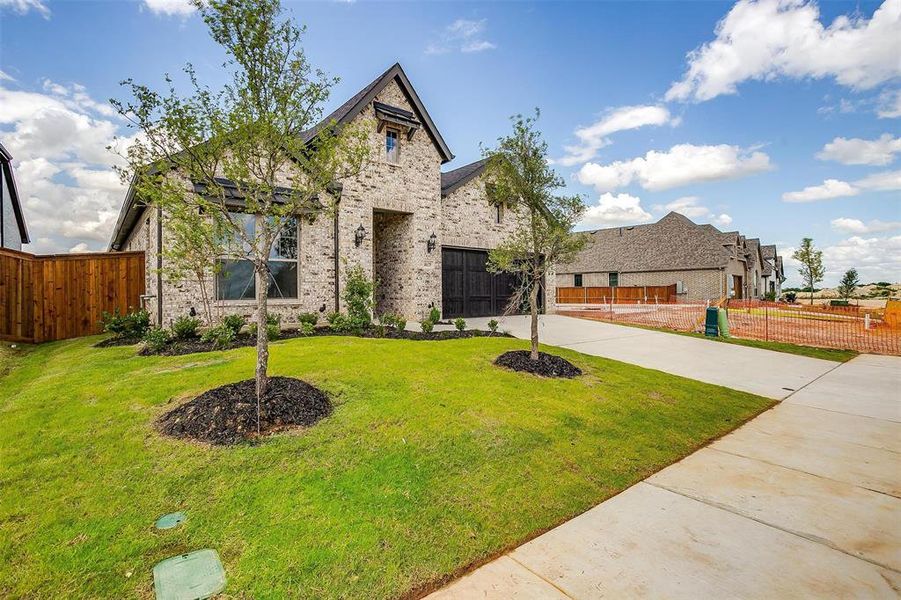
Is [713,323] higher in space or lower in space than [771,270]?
lower

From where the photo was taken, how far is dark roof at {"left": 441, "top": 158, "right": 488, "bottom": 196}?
50.7 feet

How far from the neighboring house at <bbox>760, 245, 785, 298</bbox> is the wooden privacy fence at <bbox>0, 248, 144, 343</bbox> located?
5741 cm

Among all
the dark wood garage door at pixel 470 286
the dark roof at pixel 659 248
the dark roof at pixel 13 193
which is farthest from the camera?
the dark roof at pixel 659 248

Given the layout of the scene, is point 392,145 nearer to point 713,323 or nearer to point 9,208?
point 713,323

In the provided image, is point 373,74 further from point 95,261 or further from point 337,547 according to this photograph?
point 337,547

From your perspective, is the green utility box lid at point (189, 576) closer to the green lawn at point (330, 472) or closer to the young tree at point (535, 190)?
the green lawn at point (330, 472)

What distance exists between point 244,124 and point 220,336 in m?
5.92

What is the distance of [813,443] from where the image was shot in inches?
183

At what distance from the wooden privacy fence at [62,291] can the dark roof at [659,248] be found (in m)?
29.0

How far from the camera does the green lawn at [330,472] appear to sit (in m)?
2.41

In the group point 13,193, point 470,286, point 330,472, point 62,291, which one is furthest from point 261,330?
point 13,193

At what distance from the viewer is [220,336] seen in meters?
8.68

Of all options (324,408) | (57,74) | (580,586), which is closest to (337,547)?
(580,586)

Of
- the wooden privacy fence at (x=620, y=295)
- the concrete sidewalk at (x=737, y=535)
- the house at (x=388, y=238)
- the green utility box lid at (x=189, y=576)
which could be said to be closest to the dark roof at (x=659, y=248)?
the wooden privacy fence at (x=620, y=295)
